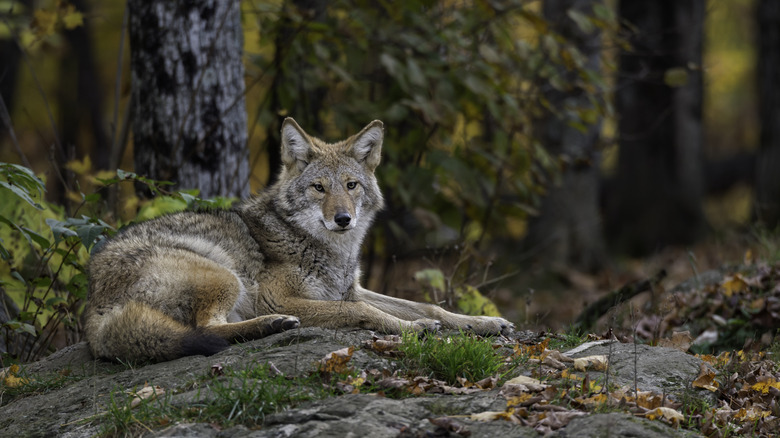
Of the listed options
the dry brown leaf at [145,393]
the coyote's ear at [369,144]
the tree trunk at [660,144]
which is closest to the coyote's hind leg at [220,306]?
the dry brown leaf at [145,393]

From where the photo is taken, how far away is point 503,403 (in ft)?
14.2

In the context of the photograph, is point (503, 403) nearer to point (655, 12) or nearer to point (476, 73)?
point (476, 73)

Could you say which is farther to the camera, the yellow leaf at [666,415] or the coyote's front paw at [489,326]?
the coyote's front paw at [489,326]

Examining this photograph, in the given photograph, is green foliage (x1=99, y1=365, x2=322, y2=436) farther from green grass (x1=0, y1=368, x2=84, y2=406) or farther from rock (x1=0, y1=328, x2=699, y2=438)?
green grass (x1=0, y1=368, x2=84, y2=406)

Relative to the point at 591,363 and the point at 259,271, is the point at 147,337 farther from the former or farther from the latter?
the point at 591,363

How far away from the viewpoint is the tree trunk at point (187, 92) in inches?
306

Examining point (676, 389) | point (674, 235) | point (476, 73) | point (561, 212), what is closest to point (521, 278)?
point (561, 212)

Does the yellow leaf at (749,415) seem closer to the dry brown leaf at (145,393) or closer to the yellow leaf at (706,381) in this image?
the yellow leaf at (706,381)

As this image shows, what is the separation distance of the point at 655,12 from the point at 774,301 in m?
10.7

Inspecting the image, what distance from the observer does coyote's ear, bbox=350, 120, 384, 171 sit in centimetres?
666

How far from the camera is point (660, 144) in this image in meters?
17.2

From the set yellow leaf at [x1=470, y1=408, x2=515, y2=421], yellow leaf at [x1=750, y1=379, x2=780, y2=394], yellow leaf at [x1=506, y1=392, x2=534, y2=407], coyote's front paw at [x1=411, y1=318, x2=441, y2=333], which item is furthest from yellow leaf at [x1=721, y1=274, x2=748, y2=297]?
yellow leaf at [x1=470, y1=408, x2=515, y2=421]

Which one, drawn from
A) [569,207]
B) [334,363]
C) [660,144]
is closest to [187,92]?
[334,363]

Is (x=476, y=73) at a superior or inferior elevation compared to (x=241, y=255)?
superior
